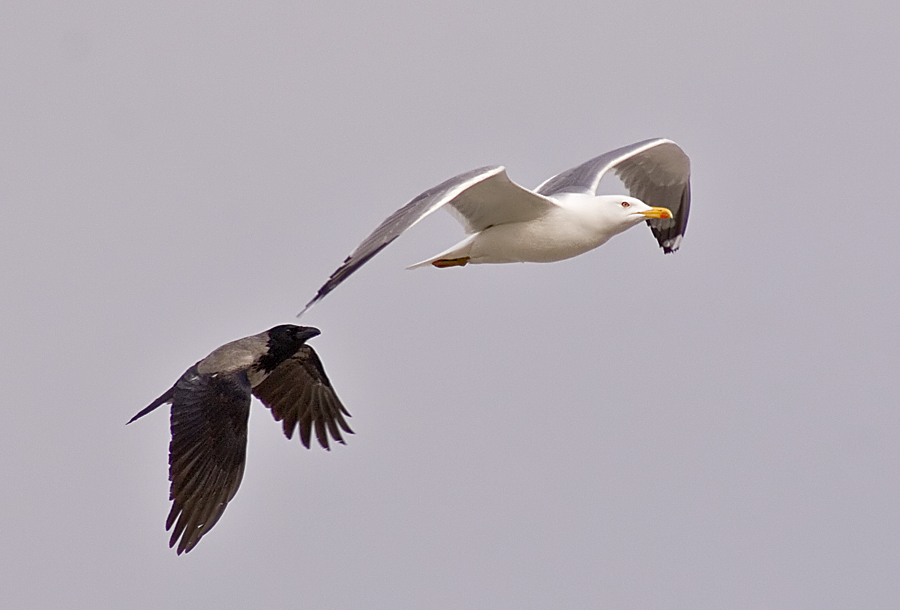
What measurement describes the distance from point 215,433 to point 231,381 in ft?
2.01

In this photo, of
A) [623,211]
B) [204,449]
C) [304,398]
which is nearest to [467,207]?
[623,211]

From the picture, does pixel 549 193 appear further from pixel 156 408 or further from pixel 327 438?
pixel 156 408

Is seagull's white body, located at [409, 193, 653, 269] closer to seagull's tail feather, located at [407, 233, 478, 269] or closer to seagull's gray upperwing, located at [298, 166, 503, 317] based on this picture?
seagull's tail feather, located at [407, 233, 478, 269]

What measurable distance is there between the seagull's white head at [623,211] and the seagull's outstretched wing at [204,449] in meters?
3.42

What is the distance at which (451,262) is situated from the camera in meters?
13.9

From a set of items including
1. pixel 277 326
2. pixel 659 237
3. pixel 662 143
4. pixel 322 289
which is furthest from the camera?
pixel 659 237

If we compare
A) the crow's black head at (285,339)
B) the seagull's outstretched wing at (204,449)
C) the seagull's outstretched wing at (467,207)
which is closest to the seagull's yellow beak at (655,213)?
the seagull's outstretched wing at (467,207)

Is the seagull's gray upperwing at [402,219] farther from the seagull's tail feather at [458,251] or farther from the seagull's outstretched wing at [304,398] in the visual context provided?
the seagull's outstretched wing at [304,398]

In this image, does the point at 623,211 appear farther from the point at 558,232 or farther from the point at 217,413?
the point at 217,413

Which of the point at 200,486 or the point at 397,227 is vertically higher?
the point at 397,227

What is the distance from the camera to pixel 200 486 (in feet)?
37.5

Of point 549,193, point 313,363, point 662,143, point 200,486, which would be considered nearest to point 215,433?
point 200,486

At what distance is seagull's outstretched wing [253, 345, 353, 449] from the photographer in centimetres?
1443

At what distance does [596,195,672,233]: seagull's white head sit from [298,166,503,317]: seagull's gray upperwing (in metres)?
1.36
